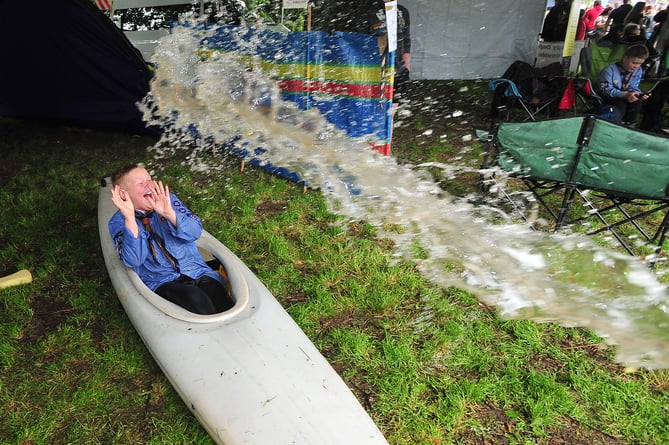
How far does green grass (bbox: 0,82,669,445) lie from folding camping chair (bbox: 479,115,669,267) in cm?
133

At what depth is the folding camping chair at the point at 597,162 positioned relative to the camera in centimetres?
318

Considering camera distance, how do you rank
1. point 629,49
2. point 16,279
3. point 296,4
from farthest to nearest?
point 629,49, point 296,4, point 16,279

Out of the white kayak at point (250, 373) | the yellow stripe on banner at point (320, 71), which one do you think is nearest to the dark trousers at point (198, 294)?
the white kayak at point (250, 373)

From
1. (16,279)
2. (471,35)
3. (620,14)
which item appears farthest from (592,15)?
(16,279)

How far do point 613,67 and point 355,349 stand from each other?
18.3 feet

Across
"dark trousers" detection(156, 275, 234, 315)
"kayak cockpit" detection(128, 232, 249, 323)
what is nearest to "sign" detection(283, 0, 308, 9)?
"kayak cockpit" detection(128, 232, 249, 323)

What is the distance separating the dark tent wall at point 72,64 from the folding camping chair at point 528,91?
5622 millimetres

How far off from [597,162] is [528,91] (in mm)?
3779

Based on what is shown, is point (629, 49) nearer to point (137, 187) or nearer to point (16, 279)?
point (137, 187)

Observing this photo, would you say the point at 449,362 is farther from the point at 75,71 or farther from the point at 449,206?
the point at 75,71

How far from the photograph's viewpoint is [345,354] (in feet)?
8.57

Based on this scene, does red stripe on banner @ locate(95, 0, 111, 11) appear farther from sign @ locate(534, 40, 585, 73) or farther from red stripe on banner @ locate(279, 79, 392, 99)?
sign @ locate(534, 40, 585, 73)

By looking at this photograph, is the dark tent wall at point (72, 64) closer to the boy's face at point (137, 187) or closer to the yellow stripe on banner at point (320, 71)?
the yellow stripe on banner at point (320, 71)

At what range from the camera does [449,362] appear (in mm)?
2535
